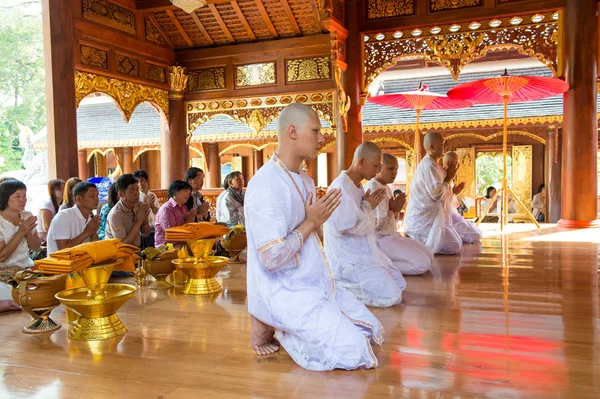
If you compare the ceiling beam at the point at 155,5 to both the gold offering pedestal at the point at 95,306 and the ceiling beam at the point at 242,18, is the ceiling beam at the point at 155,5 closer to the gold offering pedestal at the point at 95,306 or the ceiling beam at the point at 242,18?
the ceiling beam at the point at 242,18

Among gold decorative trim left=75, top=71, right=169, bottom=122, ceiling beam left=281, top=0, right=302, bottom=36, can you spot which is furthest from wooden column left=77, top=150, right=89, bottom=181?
ceiling beam left=281, top=0, right=302, bottom=36

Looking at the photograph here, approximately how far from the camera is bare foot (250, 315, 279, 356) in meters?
2.87

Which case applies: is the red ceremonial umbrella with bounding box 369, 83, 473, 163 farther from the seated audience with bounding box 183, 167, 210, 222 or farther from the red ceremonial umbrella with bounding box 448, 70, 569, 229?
the seated audience with bounding box 183, 167, 210, 222

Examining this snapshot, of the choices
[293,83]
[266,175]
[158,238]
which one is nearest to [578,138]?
[293,83]

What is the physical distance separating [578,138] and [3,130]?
58.7 ft

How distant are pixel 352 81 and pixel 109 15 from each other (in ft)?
13.1

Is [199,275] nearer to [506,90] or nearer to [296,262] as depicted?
[296,262]

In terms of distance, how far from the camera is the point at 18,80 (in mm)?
18844

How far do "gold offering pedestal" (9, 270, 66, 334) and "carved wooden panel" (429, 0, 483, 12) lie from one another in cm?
713

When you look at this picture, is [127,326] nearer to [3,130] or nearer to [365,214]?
[365,214]

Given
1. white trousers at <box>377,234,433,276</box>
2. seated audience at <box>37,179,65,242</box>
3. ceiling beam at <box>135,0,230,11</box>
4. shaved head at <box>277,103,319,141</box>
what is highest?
ceiling beam at <box>135,0,230,11</box>

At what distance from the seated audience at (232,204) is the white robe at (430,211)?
2.06 meters

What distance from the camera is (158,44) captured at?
31.4 ft

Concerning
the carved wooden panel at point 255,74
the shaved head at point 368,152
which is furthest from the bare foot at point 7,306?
the carved wooden panel at point 255,74
